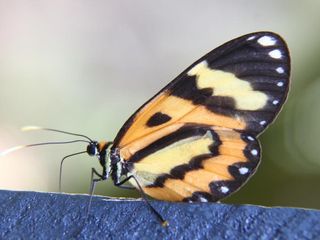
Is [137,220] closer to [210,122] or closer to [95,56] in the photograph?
[210,122]

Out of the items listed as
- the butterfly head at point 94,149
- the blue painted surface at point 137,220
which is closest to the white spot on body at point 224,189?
the butterfly head at point 94,149

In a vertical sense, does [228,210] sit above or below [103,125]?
above

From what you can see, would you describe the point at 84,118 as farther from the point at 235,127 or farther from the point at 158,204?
the point at 158,204

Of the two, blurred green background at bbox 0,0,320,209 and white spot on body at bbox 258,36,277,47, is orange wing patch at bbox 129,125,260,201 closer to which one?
white spot on body at bbox 258,36,277,47

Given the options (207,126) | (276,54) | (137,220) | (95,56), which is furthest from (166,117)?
(95,56)

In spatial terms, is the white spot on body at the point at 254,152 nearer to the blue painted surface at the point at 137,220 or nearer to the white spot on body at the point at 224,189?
the white spot on body at the point at 224,189

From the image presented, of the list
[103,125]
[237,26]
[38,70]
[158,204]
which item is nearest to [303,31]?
[237,26]
